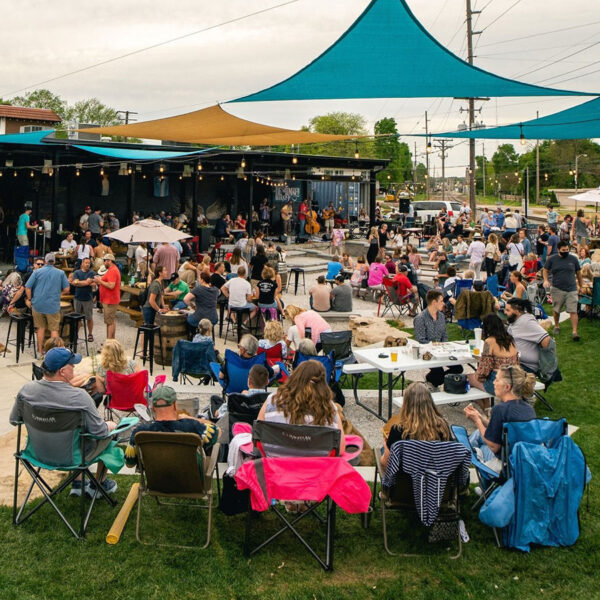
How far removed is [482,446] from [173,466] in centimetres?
219

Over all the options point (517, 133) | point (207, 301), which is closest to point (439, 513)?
point (207, 301)

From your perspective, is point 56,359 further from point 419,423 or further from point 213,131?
point 213,131

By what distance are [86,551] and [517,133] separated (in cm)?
1051

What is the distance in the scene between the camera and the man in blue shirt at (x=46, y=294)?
28.2ft

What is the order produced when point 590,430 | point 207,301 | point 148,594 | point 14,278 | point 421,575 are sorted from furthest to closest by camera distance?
point 14,278 → point 207,301 → point 590,430 → point 421,575 → point 148,594

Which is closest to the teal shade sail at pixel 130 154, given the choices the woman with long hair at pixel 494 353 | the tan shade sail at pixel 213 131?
the tan shade sail at pixel 213 131

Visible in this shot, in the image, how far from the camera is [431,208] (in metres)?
32.6

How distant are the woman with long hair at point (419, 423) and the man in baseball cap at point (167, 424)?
116 cm

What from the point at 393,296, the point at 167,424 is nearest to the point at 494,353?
the point at 167,424

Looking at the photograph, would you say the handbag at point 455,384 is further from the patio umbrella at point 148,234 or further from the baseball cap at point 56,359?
the patio umbrella at point 148,234

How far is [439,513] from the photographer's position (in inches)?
153

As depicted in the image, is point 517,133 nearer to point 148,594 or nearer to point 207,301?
point 207,301

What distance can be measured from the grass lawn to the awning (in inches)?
258

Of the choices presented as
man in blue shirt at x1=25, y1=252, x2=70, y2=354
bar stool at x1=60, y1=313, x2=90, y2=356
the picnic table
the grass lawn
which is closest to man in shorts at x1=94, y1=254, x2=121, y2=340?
bar stool at x1=60, y1=313, x2=90, y2=356
